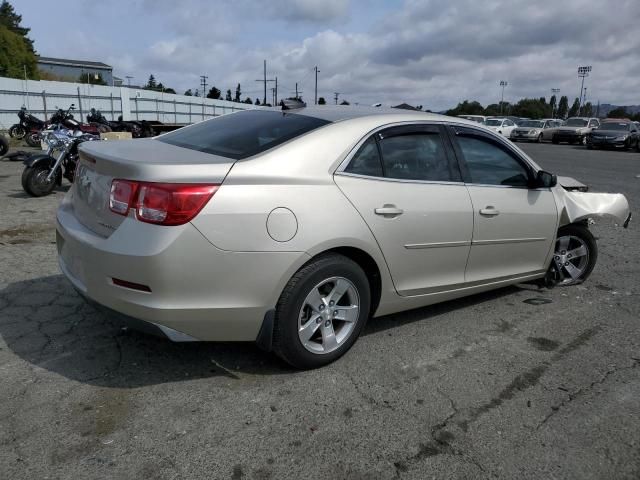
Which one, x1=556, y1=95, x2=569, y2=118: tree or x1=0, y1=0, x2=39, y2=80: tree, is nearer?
x1=0, y1=0, x2=39, y2=80: tree

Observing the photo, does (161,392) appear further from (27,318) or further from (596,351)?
(596,351)

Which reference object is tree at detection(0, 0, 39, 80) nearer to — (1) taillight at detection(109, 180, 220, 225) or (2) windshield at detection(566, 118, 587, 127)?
(2) windshield at detection(566, 118, 587, 127)

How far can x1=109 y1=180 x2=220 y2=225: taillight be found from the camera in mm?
2688

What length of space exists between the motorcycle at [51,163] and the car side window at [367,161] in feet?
21.1

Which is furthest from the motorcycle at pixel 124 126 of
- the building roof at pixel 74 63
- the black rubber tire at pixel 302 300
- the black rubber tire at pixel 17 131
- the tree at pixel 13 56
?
the building roof at pixel 74 63

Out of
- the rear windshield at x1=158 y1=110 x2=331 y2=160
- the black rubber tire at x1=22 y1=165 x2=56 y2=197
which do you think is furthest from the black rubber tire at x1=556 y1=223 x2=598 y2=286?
the black rubber tire at x1=22 y1=165 x2=56 y2=197

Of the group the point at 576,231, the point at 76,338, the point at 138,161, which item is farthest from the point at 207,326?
the point at 576,231

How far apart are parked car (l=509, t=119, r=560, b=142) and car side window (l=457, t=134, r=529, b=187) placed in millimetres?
35564

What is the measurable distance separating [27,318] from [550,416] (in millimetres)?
3566

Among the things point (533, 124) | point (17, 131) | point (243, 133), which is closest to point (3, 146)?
point (17, 131)

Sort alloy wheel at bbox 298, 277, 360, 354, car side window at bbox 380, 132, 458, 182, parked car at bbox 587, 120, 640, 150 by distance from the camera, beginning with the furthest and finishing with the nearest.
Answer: parked car at bbox 587, 120, 640, 150
car side window at bbox 380, 132, 458, 182
alloy wheel at bbox 298, 277, 360, 354

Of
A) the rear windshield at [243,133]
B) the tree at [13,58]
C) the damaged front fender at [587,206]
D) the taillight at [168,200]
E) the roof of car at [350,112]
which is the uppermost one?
the tree at [13,58]

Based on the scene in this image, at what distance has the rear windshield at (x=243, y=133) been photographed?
3.23 meters

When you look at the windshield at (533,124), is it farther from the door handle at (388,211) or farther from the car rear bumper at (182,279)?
the car rear bumper at (182,279)
